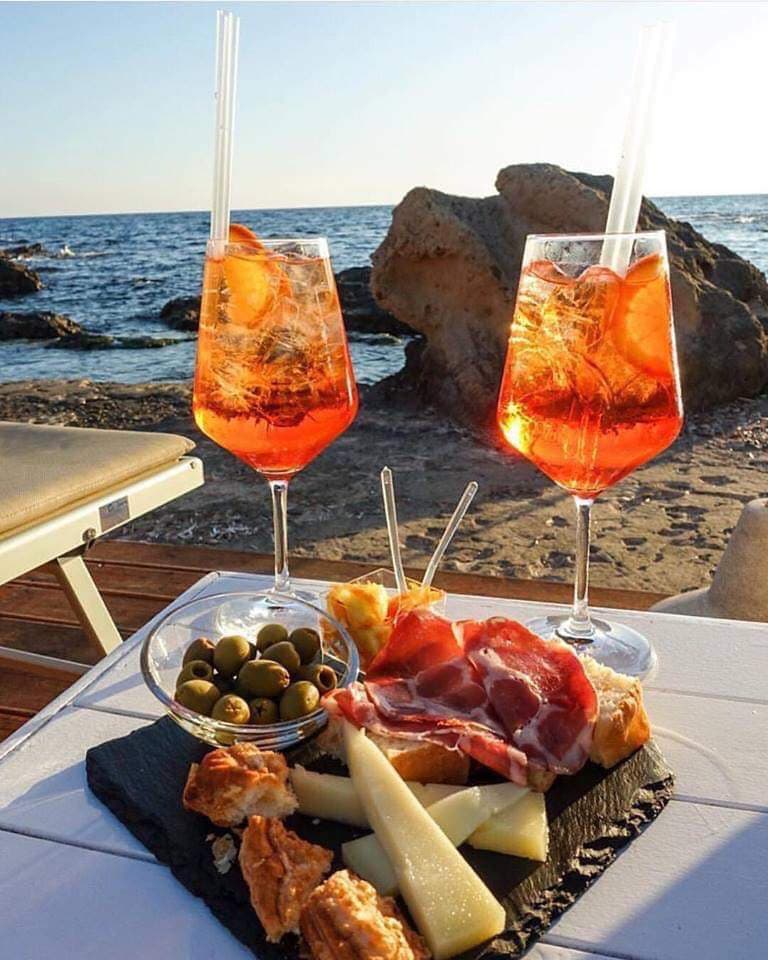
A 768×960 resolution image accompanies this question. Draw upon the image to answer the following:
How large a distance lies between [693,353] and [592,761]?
7081 mm

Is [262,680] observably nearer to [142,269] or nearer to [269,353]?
[269,353]

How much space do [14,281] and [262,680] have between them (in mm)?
31037

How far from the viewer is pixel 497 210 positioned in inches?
300

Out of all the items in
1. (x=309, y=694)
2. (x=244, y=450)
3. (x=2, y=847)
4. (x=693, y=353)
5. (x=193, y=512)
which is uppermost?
(x=244, y=450)

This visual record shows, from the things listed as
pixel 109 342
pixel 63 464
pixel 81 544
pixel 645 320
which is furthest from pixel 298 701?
pixel 109 342

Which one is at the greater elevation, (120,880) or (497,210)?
(497,210)

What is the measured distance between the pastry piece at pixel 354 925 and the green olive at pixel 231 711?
277mm

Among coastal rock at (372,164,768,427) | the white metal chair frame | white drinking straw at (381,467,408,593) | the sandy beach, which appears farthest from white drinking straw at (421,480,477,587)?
coastal rock at (372,164,768,427)

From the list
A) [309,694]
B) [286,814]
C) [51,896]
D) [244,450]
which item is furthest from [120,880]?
[244,450]

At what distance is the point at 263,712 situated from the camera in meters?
1.07

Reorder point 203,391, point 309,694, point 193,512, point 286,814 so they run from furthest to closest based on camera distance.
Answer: point 193,512, point 203,391, point 309,694, point 286,814

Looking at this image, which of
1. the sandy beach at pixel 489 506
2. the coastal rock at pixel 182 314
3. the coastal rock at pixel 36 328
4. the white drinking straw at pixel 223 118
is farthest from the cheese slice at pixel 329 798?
the coastal rock at pixel 182 314

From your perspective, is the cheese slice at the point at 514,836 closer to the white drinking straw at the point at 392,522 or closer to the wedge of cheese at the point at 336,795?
the wedge of cheese at the point at 336,795

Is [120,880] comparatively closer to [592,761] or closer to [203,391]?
[592,761]
